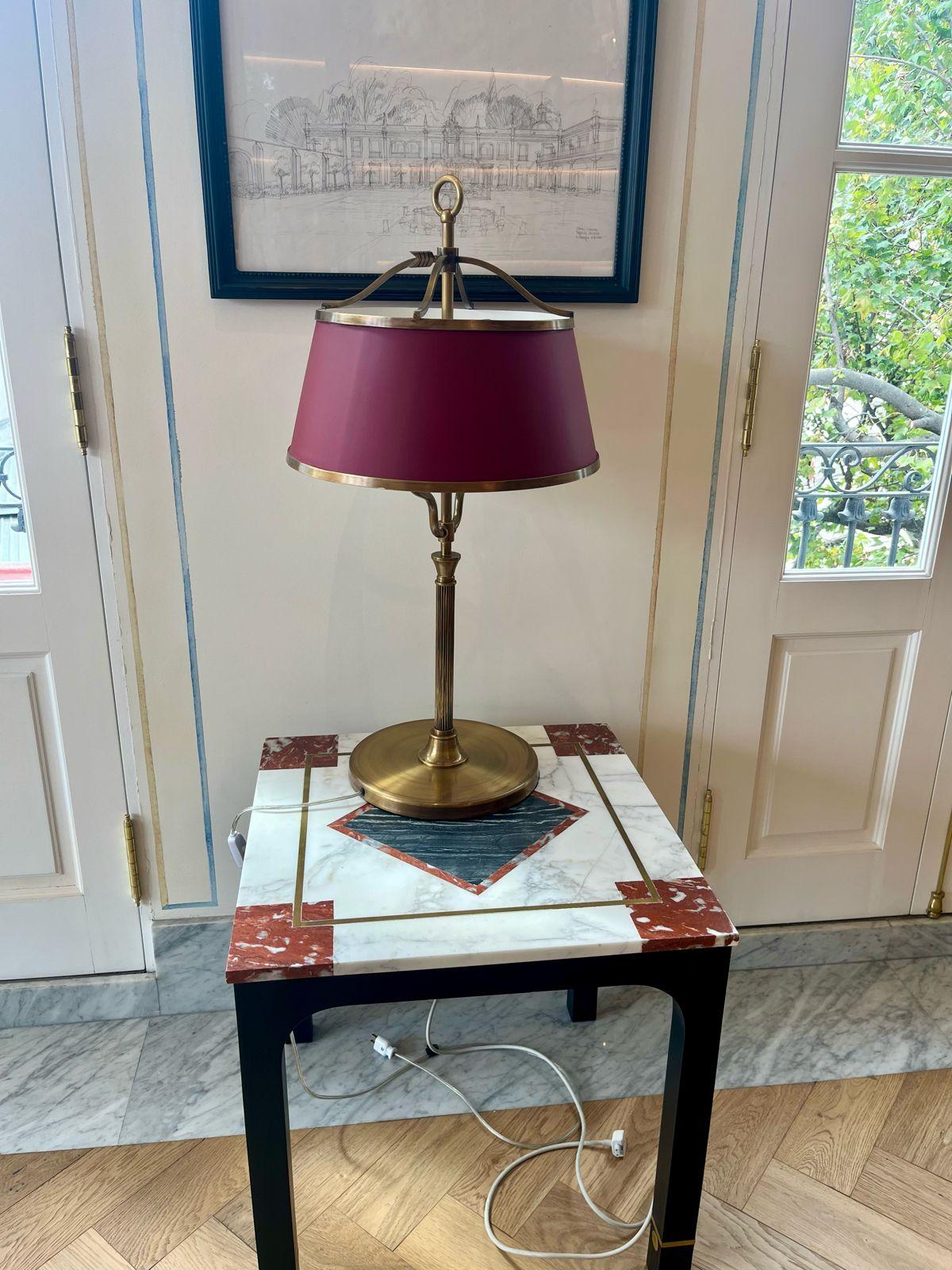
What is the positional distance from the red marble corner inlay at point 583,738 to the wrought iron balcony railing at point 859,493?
19.3 inches

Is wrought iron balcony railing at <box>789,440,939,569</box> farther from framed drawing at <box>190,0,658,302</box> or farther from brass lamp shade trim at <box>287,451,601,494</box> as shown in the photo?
brass lamp shade trim at <box>287,451,601,494</box>

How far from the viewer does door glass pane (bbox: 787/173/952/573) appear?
1621mm

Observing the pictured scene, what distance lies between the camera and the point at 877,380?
171 centimetres

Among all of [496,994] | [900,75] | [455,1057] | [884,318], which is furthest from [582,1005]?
[900,75]

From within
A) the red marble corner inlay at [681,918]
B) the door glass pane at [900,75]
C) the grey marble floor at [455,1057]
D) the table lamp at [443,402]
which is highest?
the door glass pane at [900,75]

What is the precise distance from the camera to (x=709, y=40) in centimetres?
148

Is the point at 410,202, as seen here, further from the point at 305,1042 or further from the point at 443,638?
the point at 305,1042

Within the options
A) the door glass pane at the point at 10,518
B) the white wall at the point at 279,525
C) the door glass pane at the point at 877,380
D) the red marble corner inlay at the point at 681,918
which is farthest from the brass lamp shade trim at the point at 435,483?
the door glass pane at the point at 877,380

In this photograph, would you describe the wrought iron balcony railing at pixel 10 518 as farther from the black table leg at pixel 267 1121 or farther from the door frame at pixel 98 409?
the black table leg at pixel 267 1121

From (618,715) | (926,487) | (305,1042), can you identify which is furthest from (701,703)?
(305,1042)

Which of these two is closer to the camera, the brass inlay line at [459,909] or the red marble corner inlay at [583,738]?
the brass inlay line at [459,909]

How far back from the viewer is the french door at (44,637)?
56.5 inches

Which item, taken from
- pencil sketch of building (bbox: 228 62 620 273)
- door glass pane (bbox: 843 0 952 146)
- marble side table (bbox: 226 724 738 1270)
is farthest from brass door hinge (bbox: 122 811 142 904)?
door glass pane (bbox: 843 0 952 146)

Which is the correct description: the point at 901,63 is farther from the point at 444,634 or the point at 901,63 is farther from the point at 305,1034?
the point at 305,1034
